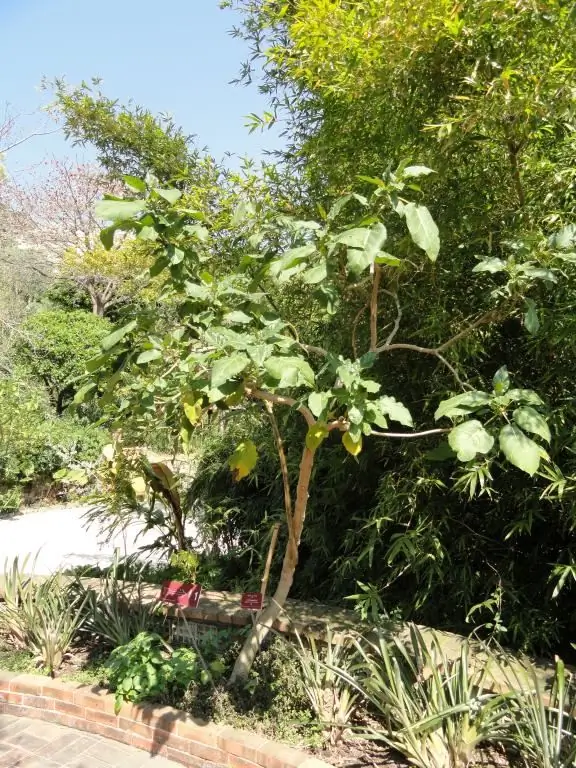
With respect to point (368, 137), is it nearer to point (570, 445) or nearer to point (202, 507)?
point (570, 445)

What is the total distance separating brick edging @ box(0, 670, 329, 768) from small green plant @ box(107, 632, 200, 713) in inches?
2.3

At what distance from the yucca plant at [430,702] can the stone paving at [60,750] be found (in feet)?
2.89

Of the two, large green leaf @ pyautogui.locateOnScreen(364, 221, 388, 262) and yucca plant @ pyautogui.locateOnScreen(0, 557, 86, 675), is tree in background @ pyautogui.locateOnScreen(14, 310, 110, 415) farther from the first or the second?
large green leaf @ pyautogui.locateOnScreen(364, 221, 388, 262)

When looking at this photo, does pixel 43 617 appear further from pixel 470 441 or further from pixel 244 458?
pixel 470 441

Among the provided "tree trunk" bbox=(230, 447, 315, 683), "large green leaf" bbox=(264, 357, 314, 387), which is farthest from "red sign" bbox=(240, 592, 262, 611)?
"large green leaf" bbox=(264, 357, 314, 387)

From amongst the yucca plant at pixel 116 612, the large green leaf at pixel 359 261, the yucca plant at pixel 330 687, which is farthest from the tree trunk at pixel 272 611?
the large green leaf at pixel 359 261

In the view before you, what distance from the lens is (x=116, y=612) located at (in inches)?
120

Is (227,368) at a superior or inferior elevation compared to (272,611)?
superior

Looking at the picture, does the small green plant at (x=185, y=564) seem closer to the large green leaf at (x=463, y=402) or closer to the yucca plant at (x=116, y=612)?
the yucca plant at (x=116, y=612)

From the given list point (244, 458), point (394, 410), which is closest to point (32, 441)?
point (244, 458)

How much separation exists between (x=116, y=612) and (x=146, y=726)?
649mm

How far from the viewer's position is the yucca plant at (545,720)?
1.89m

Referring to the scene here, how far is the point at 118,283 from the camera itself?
12219 millimetres

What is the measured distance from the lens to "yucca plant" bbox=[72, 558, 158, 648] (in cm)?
300
